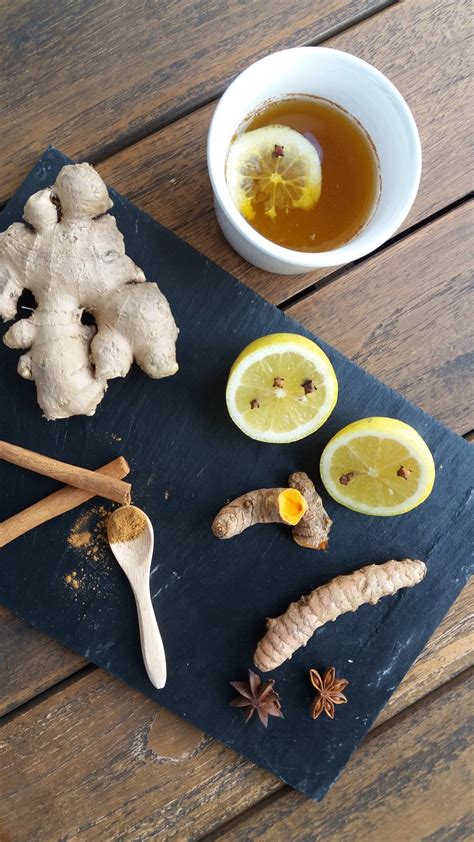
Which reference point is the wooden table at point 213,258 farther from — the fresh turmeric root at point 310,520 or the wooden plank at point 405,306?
the fresh turmeric root at point 310,520

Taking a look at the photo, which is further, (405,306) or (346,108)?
(405,306)

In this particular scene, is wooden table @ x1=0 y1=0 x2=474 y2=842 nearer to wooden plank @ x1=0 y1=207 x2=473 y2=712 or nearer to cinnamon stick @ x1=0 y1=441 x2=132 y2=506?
wooden plank @ x1=0 y1=207 x2=473 y2=712

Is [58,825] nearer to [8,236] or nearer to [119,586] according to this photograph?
[119,586]

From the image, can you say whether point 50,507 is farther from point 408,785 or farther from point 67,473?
point 408,785

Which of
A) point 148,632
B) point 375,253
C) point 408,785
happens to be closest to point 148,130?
point 375,253

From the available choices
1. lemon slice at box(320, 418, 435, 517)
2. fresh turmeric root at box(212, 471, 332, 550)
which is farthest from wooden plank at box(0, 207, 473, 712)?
fresh turmeric root at box(212, 471, 332, 550)

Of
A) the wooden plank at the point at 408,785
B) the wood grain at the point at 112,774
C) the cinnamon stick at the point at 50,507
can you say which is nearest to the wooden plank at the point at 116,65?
the cinnamon stick at the point at 50,507
